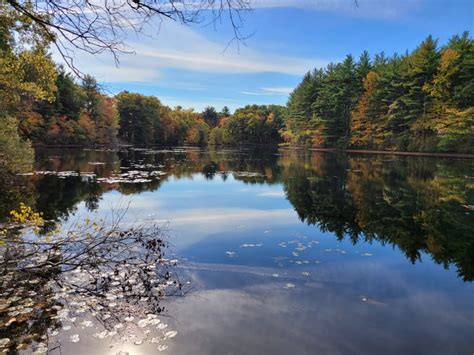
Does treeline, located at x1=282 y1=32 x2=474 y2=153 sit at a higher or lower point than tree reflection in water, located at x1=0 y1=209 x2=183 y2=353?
higher

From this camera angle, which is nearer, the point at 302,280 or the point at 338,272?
the point at 302,280

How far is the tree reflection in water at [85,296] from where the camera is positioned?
4.29m

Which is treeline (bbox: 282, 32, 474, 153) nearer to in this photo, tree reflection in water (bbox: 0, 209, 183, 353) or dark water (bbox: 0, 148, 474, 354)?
dark water (bbox: 0, 148, 474, 354)

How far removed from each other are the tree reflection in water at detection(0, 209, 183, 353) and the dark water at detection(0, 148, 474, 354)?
1.9 inches

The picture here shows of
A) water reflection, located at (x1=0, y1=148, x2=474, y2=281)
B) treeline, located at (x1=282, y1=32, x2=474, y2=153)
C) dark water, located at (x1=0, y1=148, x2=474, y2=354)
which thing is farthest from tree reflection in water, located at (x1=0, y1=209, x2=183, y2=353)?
treeline, located at (x1=282, y1=32, x2=474, y2=153)

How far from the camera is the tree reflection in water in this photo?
4.29m

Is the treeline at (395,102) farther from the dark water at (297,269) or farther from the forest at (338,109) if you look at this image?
the dark water at (297,269)

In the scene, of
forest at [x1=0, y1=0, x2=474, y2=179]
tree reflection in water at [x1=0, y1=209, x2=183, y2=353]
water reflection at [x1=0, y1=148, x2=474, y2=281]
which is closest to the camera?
tree reflection in water at [x1=0, y1=209, x2=183, y2=353]

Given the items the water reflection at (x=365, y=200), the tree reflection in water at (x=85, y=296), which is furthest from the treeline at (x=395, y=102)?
the tree reflection in water at (x=85, y=296)

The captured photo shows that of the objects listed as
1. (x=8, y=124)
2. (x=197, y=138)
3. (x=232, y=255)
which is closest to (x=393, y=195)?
(x=232, y=255)

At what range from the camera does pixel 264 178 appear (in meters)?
21.5

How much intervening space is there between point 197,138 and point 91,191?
75893 mm

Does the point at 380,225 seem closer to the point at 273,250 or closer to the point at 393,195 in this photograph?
the point at 273,250

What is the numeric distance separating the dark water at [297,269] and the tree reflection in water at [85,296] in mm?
49
